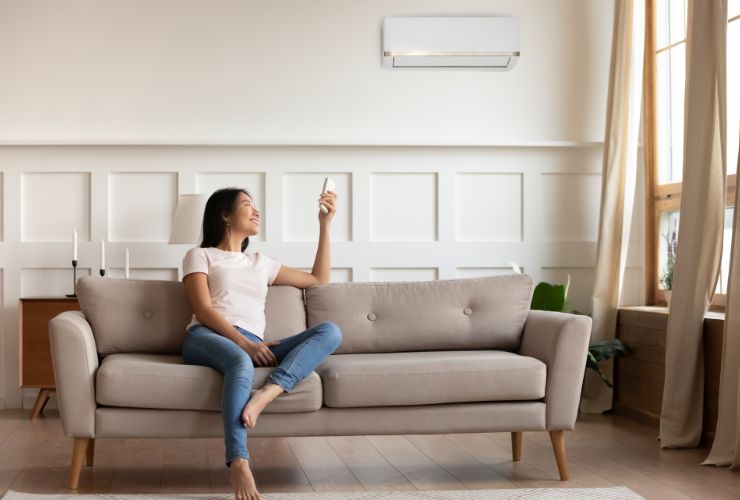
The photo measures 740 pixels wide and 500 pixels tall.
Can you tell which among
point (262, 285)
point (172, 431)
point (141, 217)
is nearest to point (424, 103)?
point (141, 217)

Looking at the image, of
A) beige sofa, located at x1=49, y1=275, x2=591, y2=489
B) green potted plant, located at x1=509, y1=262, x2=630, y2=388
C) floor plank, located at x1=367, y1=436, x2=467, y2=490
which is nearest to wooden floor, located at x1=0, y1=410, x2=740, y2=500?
floor plank, located at x1=367, y1=436, x2=467, y2=490

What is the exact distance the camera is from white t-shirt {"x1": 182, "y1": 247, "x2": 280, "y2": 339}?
3496 millimetres

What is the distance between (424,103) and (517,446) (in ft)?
7.41

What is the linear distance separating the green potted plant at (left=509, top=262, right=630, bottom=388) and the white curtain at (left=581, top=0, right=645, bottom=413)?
14 centimetres

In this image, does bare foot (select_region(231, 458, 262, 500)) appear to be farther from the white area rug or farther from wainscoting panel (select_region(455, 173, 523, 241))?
wainscoting panel (select_region(455, 173, 523, 241))

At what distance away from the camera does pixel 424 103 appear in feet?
17.2

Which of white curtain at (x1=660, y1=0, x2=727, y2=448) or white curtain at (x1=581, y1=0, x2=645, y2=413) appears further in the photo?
white curtain at (x1=581, y1=0, x2=645, y2=413)

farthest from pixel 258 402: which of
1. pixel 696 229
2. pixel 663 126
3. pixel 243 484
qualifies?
pixel 663 126

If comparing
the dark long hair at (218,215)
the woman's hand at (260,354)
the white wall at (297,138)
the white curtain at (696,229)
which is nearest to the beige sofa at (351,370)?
the woman's hand at (260,354)

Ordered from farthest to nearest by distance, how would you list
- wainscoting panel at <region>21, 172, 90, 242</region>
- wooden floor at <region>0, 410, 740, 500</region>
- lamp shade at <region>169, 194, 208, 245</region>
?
wainscoting panel at <region>21, 172, 90, 242</region> < lamp shade at <region>169, 194, 208, 245</region> < wooden floor at <region>0, 410, 740, 500</region>

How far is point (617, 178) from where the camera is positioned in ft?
16.3

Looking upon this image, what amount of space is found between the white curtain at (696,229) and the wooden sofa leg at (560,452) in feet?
2.85

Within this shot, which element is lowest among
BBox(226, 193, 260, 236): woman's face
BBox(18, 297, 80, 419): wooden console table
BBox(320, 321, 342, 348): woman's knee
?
BBox(18, 297, 80, 419): wooden console table

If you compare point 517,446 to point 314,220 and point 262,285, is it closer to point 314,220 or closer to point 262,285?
point 262,285
